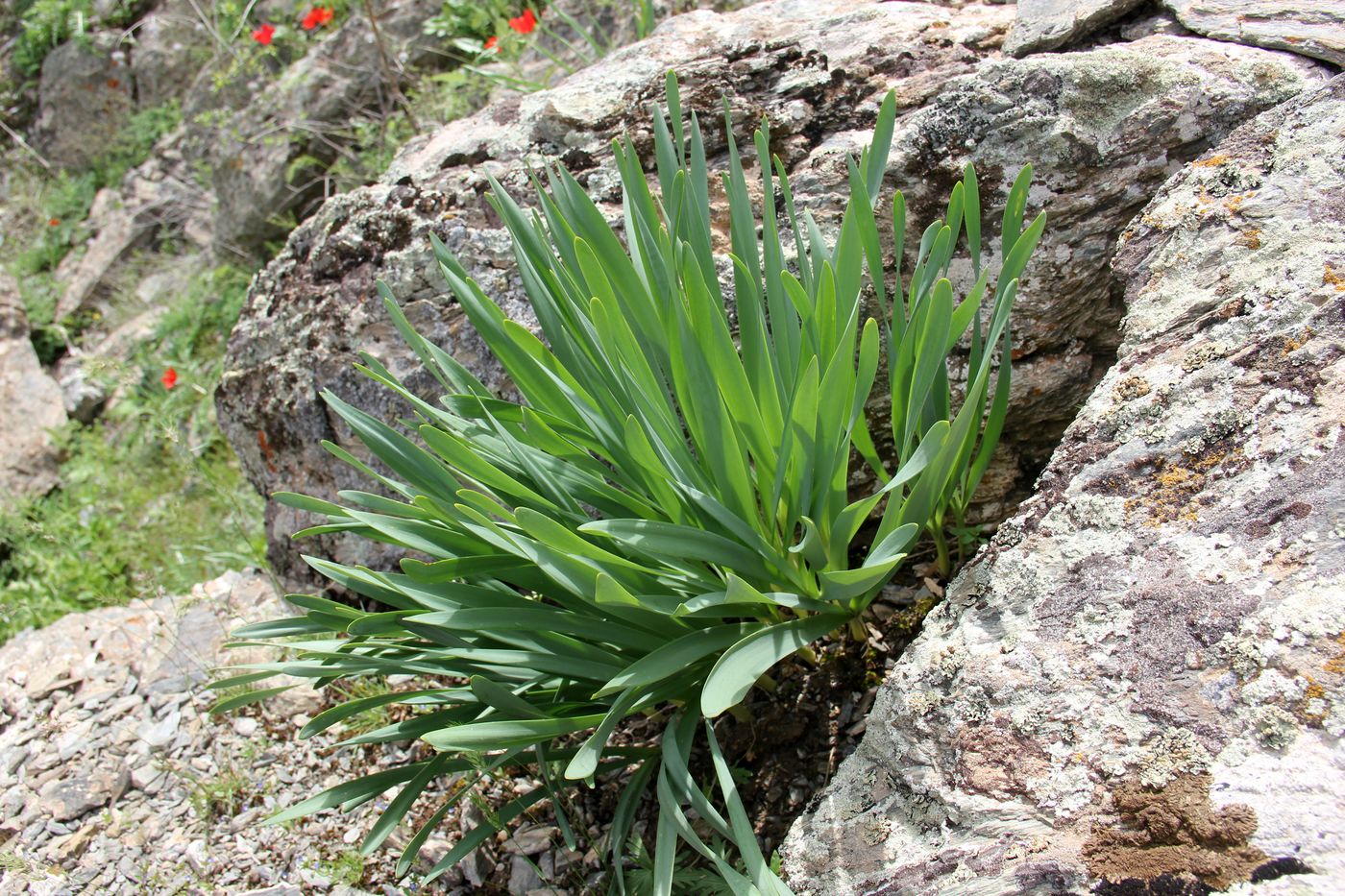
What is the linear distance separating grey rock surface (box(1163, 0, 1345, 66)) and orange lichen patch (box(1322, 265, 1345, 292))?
0.67m

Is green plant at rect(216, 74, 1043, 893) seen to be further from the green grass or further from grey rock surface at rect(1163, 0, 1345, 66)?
the green grass

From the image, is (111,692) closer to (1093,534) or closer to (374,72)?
(1093,534)

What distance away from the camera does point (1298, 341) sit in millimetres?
1380

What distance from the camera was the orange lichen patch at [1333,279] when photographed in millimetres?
1381

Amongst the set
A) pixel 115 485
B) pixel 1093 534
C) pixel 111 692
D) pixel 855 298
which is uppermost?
pixel 855 298

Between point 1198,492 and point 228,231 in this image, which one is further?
point 228,231

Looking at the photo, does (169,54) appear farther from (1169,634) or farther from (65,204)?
(1169,634)

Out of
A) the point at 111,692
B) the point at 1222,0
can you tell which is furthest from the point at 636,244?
the point at 111,692

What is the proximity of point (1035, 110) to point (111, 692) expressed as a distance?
8.94 ft

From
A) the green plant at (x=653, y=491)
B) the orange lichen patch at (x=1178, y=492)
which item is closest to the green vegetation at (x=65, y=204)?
the green plant at (x=653, y=491)

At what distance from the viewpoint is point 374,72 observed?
16.6 ft

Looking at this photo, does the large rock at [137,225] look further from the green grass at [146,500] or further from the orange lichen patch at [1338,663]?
the orange lichen patch at [1338,663]

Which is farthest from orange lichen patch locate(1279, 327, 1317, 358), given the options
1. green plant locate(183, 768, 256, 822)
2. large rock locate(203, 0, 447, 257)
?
large rock locate(203, 0, 447, 257)

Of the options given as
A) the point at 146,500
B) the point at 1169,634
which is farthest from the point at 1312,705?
the point at 146,500
